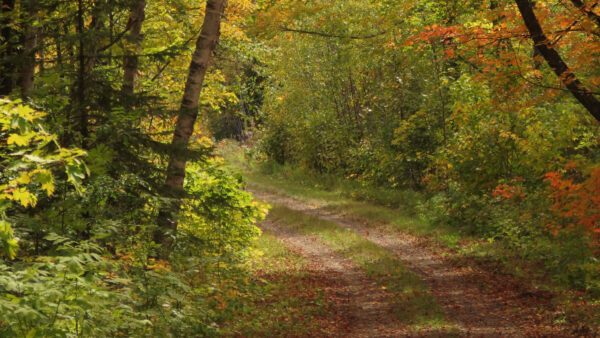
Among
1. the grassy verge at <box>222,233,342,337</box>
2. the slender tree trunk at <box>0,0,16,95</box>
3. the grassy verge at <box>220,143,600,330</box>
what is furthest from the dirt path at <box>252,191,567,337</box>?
the slender tree trunk at <box>0,0,16,95</box>

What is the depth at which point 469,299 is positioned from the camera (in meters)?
10.3

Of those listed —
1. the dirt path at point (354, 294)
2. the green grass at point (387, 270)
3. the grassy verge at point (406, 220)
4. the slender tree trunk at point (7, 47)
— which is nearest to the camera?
the slender tree trunk at point (7, 47)

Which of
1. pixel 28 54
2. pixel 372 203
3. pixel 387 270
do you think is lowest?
pixel 387 270

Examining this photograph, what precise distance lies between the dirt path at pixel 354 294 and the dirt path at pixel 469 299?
10 cm

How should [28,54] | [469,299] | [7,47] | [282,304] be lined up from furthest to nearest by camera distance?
[469,299], [282,304], [7,47], [28,54]

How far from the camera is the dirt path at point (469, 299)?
862 centimetres

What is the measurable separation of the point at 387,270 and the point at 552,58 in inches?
261

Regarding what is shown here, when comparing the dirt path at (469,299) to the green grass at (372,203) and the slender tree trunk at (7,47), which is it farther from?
the slender tree trunk at (7,47)

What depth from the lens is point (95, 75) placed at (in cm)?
680

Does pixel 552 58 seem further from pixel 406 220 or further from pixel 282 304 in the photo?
pixel 406 220

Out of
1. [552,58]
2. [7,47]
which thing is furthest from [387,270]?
[7,47]

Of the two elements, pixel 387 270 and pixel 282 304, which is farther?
pixel 387 270

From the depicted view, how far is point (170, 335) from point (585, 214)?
6.50 meters

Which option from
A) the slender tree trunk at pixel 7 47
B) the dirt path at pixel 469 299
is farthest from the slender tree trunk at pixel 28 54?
the dirt path at pixel 469 299
